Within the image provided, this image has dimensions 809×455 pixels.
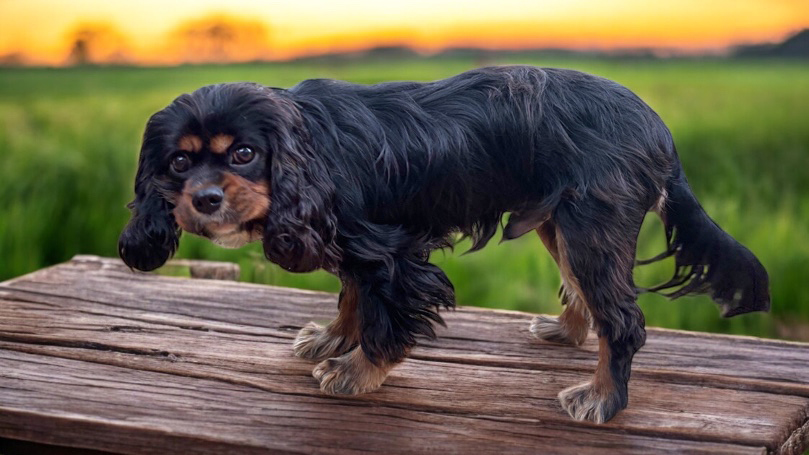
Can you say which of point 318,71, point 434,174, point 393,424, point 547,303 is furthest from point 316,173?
point 318,71

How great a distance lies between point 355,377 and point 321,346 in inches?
14.9

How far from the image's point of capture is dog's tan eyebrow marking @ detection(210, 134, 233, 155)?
2.43 meters

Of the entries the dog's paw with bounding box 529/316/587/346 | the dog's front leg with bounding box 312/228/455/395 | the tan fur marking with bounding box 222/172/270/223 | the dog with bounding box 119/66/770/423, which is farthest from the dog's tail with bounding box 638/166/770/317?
the tan fur marking with bounding box 222/172/270/223

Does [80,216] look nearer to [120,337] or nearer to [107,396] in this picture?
[120,337]

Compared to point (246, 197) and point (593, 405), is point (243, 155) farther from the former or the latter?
point (593, 405)

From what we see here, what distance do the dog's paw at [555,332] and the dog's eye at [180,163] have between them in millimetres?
1664

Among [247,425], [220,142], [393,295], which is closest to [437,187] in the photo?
[393,295]

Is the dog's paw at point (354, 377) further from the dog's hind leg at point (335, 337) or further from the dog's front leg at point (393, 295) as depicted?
the dog's hind leg at point (335, 337)

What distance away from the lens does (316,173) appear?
2584mm

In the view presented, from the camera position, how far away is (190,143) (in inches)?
96.0

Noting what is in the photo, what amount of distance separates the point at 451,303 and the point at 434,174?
43 centimetres

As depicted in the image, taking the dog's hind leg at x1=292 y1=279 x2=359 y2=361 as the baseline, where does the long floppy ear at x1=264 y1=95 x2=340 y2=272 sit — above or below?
above

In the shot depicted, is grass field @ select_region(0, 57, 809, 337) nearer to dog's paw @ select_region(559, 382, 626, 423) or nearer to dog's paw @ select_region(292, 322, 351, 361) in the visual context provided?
dog's paw @ select_region(292, 322, 351, 361)

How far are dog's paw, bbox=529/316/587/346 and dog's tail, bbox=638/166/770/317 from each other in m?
0.57
